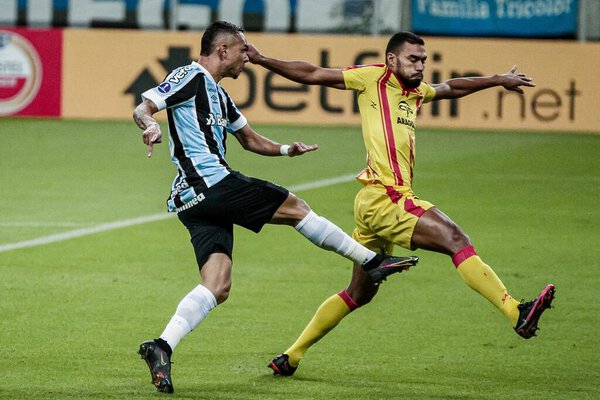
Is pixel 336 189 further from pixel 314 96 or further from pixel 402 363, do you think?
pixel 402 363

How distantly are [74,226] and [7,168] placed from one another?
438cm

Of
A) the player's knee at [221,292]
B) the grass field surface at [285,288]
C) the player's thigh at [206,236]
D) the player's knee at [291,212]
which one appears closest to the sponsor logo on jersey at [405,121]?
the player's knee at [291,212]

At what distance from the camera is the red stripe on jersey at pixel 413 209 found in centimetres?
Answer: 785

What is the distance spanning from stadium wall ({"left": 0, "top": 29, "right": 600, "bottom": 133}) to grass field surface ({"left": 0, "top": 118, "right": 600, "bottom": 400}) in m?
3.33

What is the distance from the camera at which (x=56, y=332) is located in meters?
9.09

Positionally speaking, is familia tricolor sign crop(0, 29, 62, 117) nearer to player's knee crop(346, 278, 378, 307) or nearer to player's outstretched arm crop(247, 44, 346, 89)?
player's outstretched arm crop(247, 44, 346, 89)

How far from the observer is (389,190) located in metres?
8.00

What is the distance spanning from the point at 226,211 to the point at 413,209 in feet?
3.75

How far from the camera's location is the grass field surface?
787cm

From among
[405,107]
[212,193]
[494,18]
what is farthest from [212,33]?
[494,18]

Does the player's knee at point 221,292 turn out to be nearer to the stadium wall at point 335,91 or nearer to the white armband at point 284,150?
the white armband at point 284,150

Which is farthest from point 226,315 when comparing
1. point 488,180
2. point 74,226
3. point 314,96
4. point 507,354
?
point 314,96

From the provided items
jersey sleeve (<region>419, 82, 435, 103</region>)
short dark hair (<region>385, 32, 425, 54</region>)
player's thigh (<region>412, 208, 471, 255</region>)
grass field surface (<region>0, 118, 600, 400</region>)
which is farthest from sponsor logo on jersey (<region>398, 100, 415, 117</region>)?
grass field surface (<region>0, 118, 600, 400</region>)

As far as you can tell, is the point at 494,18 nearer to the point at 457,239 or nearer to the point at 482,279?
the point at 457,239
